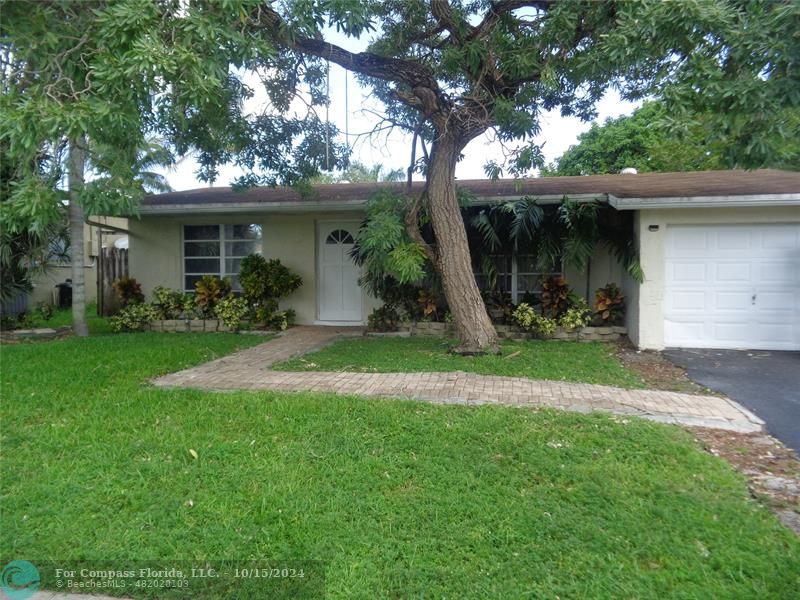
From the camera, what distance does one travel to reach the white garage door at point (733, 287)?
8.78m

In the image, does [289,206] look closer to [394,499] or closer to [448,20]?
[448,20]

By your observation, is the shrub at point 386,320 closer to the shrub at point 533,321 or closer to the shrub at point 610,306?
the shrub at point 533,321

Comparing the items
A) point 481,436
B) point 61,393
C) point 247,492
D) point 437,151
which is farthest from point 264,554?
point 437,151

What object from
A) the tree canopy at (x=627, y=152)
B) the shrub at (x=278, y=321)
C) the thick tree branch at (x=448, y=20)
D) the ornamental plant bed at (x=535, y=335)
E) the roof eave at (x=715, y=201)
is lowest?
the ornamental plant bed at (x=535, y=335)

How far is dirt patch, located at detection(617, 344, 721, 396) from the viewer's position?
6.48 meters

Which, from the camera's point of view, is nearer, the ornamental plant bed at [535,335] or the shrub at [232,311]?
the ornamental plant bed at [535,335]

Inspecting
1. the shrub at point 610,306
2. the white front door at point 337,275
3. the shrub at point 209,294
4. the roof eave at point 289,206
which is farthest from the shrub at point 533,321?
the shrub at point 209,294

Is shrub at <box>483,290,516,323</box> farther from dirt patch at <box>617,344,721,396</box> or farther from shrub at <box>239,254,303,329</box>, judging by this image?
shrub at <box>239,254,303,329</box>

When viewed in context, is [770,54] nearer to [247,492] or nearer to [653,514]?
[653,514]

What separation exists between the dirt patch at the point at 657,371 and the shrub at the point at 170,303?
337 inches

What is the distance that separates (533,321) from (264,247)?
618 cm

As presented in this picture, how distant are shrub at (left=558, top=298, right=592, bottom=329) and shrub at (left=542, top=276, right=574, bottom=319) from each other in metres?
0.13

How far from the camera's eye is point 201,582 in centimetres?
297

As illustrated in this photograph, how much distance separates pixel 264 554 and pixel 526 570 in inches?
59.0
